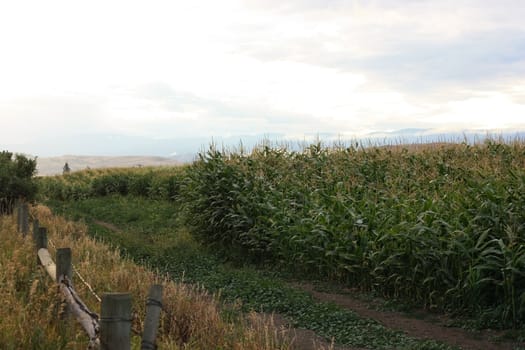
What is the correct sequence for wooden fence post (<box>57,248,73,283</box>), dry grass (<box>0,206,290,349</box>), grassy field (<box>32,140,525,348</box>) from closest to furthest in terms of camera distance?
dry grass (<box>0,206,290,349</box>) → wooden fence post (<box>57,248,73,283</box>) → grassy field (<box>32,140,525,348</box>)

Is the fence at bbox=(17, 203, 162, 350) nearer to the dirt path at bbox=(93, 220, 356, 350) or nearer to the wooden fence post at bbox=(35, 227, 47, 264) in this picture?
the wooden fence post at bbox=(35, 227, 47, 264)

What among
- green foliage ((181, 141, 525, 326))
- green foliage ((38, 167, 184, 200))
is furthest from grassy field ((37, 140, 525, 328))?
green foliage ((38, 167, 184, 200))

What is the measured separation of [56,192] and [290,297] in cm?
2628

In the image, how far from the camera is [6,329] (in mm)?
4957

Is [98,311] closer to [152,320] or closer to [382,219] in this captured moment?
[152,320]

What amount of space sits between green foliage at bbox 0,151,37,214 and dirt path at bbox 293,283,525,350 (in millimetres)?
12574

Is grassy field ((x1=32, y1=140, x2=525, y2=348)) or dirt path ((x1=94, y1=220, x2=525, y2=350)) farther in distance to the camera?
grassy field ((x1=32, y1=140, x2=525, y2=348))

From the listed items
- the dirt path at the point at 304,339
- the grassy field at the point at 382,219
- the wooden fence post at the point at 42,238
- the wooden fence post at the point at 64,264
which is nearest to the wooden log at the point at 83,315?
the wooden fence post at the point at 64,264

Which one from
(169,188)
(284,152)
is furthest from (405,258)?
(169,188)

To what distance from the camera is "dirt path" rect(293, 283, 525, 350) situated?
711cm

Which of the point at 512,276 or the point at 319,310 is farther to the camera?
the point at 319,310

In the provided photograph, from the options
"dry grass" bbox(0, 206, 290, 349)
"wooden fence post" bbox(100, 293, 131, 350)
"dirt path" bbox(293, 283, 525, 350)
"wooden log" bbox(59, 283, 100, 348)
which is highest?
"wooden fence post" bbox(100, 293, 131, 350)

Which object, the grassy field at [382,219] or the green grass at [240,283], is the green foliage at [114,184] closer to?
the green grass at [240,283]

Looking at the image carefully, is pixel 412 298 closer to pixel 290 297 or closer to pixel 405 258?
pixel 405 258
